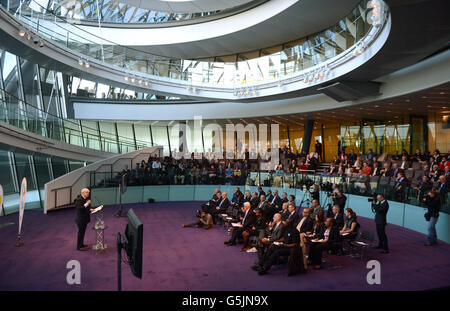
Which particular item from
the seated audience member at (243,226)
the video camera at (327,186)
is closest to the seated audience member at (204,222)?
the seated audience member at (243,226)

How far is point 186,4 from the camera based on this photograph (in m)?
19.5

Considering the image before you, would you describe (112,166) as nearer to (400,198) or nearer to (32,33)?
(32,33)

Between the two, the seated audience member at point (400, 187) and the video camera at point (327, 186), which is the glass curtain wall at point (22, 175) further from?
the seated audience member at point (400, 187)

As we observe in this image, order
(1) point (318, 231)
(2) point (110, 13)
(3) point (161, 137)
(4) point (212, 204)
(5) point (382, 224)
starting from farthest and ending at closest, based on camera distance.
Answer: (3) point (161, 137)
(2) point (110, 13)
(4) point (212, 204)
(5) point (382, 224)
(1) point (318, 231)

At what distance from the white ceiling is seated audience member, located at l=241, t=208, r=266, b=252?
1381cm

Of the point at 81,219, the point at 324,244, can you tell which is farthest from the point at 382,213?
the point at 81,219

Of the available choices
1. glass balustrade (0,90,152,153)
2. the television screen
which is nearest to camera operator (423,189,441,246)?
the television screen

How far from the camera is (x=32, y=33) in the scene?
38.2ft

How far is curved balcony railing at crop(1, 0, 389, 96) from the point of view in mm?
12469

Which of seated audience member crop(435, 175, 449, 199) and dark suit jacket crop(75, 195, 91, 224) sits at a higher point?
seated audience member crop(435, 175, 449, 199)

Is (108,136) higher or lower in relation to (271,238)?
higher

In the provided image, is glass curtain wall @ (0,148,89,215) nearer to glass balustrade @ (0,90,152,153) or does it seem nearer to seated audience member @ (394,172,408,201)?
glass balustrade @ (0,90,152,153)

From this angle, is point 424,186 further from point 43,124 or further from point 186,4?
point 186,4

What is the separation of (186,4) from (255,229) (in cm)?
1617
